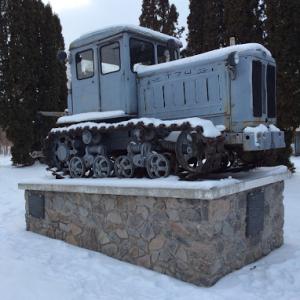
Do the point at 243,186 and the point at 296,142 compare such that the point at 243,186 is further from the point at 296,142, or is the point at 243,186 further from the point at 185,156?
the point at 296,142

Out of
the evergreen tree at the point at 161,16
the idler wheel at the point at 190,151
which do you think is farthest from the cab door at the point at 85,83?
the evergreen tree at the point at 161,16

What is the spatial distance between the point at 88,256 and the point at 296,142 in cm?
2074

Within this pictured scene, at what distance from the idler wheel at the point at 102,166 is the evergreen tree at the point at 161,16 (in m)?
10.9

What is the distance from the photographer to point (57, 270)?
546cm

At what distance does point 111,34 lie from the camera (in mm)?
6672

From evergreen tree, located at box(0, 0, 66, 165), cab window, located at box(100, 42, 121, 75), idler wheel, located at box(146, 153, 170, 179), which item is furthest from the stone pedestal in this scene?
evergreen tree, located at box(0, 0, 66, 165)

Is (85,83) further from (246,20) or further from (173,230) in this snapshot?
(246,20)

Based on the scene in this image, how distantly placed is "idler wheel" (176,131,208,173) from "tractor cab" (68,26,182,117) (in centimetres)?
133

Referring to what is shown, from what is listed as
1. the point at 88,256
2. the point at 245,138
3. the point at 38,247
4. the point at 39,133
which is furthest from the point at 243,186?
the point at 39,133

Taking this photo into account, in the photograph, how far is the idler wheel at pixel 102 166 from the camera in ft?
21.7

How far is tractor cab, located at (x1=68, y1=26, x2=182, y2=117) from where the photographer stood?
663 cm

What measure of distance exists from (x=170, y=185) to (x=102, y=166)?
5.73 ft

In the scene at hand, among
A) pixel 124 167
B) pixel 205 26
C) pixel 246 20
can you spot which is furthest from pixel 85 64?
pixel 205 26

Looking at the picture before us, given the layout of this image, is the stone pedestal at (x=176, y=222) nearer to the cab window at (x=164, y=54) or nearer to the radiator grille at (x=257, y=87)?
Result: the radiator grille at (x=257, y=87)
